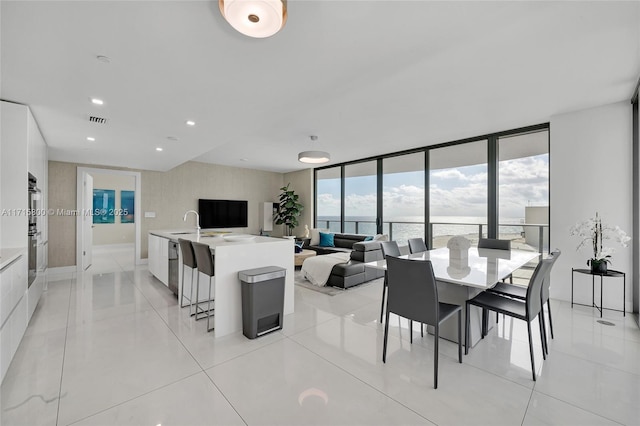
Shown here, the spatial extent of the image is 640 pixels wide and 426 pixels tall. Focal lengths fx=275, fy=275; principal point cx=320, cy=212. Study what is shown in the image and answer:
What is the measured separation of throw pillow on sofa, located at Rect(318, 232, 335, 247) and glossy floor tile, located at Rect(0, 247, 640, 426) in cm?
353

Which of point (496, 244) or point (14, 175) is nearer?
point (14, 175)

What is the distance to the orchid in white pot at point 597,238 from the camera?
3.27m

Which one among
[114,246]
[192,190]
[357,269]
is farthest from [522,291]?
[114,246]

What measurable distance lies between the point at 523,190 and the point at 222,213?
707 centimetres

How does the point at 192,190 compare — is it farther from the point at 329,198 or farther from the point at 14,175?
the point at 14,175

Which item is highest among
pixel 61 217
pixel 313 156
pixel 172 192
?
pixel 313 156

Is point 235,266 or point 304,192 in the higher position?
point 304,192

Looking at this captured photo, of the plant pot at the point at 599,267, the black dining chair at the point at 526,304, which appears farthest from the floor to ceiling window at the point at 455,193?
the black dining chair at the point at 526,304

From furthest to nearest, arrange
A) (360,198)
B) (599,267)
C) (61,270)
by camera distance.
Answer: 1. (360,198)
2. (61,270)
3. (599,267)

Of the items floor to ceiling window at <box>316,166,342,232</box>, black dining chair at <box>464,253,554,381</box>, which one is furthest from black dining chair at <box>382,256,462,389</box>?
floor to ceiling window at <box>316,166,342,232</box>

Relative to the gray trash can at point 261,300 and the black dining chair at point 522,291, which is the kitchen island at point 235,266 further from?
the black dining chair at point 522,291

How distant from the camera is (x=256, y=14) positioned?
153 centimetres

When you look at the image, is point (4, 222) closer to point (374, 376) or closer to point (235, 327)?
point (235, 327)

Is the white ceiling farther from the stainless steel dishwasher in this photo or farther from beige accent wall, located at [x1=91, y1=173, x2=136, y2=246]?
beige accent wall, located at [x1=91, y1=173, x2=136, y2=246]
